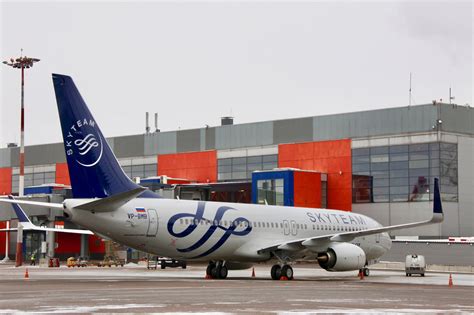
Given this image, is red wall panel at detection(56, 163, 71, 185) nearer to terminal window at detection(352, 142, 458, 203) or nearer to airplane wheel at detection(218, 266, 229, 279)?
terminal window at detection(352, 142, 458, 203)

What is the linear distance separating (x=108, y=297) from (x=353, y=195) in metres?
59.8

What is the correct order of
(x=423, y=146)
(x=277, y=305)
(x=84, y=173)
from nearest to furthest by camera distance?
1. (x=277, y=305)
2. (x=84, y=173)
3. (x=423, y=146)

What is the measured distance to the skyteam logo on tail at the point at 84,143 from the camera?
36500mm

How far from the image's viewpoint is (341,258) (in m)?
44.1

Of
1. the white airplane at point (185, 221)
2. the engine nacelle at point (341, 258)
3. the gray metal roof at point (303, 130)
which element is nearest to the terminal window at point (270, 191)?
the gray metal roof at point (303, 130)

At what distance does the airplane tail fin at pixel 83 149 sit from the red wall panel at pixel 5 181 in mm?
78960

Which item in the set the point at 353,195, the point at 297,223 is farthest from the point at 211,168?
the point at 297,223

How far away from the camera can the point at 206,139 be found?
96438mm

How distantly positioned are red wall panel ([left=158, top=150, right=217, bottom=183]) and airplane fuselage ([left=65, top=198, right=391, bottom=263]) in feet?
150

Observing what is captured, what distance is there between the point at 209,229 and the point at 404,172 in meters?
43.4

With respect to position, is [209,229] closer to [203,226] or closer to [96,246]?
[203,226]

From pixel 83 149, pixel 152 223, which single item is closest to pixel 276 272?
pixel 152 223

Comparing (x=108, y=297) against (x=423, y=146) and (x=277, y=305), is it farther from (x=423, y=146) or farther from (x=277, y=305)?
(x=423, y=146)

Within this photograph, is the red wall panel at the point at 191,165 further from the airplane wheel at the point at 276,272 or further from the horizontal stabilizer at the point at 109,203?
the horizontal stabilizer at the point at 109,203
